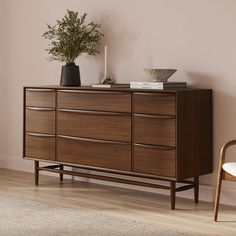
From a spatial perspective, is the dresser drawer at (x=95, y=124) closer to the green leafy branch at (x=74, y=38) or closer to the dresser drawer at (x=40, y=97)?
the dresser drawer at (x=40, y=97)

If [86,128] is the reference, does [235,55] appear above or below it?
above

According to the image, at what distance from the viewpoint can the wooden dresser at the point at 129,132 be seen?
14.1 ft

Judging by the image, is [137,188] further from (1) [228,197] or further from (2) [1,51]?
(2) [1,51]

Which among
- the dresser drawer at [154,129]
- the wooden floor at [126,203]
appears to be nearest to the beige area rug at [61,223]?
the wooden floor at [126,203]

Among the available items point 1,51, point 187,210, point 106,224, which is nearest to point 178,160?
point 187,210

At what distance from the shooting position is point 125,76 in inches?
199

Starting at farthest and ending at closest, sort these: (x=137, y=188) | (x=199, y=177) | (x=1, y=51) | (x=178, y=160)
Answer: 1. (x=1, y=51)
2. (x=137, y=188)
3. (x=199, y=177)
4. (x=178, y=160)

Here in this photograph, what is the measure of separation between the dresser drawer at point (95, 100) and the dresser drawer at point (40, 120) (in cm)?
16

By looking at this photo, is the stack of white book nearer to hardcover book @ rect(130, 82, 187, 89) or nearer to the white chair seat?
hardcover book @ rect(130, 82, 187, 89)

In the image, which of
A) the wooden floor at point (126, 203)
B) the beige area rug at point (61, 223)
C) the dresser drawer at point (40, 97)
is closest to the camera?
the beige area rug at point (61, 223)

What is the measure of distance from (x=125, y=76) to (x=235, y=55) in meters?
1.05

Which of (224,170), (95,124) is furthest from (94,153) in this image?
(224,170)

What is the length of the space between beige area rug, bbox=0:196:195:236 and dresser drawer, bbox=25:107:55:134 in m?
0.80

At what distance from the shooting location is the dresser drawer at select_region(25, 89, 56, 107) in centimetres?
501
